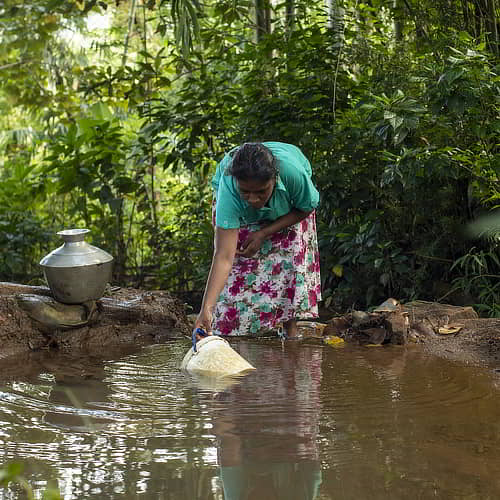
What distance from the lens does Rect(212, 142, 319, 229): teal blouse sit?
12.2ft

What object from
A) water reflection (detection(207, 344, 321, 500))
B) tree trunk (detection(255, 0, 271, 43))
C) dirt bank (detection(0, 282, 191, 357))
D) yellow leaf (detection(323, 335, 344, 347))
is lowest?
yellow leaf (detection(323, 335, 344, 347))

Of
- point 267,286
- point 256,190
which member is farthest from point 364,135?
point 256,190

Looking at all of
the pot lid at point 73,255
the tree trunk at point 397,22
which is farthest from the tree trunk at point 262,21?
the pot lid at point 73,255

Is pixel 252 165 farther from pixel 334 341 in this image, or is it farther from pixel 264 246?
pixel 334 341

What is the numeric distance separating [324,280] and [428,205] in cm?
104

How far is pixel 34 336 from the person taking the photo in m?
4.76

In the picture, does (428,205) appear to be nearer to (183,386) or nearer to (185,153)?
(185,153)

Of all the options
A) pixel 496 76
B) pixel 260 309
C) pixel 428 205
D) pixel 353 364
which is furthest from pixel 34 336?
pixel 496 76

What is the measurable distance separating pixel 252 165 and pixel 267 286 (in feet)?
3.68

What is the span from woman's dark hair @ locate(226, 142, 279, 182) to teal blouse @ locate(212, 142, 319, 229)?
12cm

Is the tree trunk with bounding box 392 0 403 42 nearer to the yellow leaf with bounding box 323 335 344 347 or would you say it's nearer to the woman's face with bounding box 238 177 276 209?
the yellow leaf with bounding box 323 335 344 347

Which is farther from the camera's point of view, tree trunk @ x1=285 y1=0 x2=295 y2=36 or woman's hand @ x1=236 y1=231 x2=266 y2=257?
tree trunk @ x1=285 y1=0 x2=295 y2=36

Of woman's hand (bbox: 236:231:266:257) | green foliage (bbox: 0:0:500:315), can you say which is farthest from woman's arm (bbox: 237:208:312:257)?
green foliage (bbox: 0:0:500:315)

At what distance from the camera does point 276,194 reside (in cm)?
396
